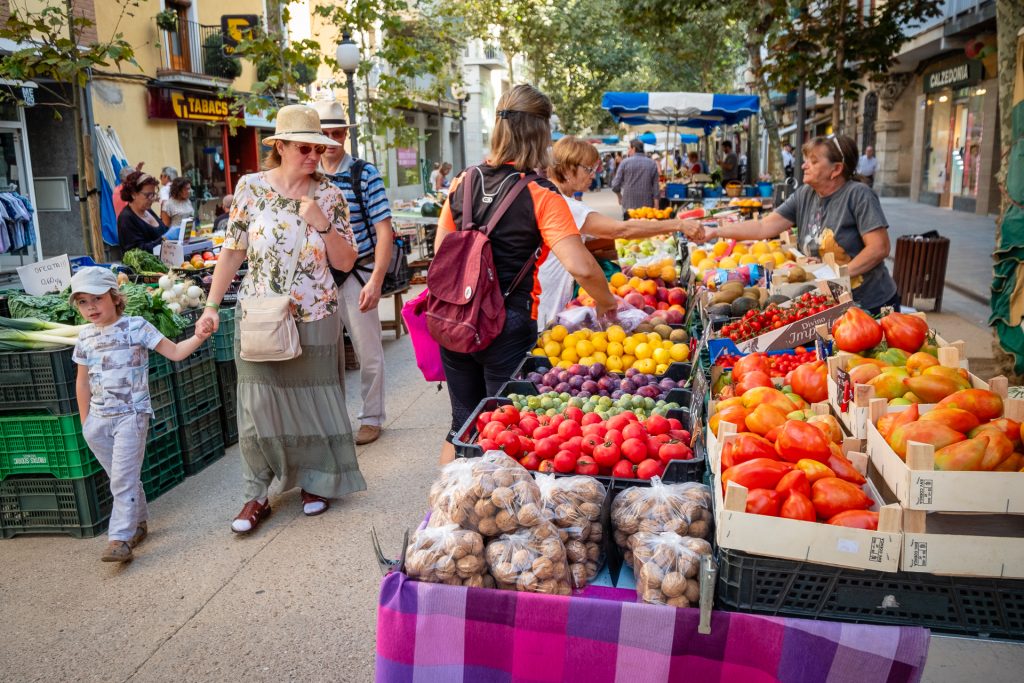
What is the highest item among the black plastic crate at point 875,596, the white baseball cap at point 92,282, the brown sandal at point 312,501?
the white baseball cap at point 92,282

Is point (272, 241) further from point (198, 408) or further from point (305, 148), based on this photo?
point (198, 408)

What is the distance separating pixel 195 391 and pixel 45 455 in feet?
3.57

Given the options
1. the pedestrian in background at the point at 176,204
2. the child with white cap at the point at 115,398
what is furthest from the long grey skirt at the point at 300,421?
the pedestrian in background at the point at 176,204

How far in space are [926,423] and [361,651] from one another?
2307 millimetres

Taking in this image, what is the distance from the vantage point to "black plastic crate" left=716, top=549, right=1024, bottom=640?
6.74ft

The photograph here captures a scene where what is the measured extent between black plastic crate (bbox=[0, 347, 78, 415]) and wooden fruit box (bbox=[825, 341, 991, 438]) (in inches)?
143

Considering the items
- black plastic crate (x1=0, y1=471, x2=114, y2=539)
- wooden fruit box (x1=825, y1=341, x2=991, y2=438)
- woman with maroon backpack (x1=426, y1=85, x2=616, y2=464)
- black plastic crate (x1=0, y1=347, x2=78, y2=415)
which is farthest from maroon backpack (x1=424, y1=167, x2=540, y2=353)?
black plastic crate (x1=0, y1=471, x2=114, y2=539)

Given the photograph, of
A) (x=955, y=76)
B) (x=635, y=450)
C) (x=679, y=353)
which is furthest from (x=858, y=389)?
(x=955, y=76)

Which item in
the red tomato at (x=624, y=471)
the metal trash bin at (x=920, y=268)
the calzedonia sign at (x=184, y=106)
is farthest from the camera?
the calzedonia sign at (x=184, y=106)

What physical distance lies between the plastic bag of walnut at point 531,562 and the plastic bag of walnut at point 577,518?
6 cm

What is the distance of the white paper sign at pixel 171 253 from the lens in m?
7.97

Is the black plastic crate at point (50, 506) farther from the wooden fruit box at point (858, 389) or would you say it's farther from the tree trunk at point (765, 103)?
the tree trunk at point (765, 103)

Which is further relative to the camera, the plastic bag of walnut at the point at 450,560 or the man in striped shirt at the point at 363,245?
the man in striped shirt at the point at 363,245

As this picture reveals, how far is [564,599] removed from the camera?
2.18m
